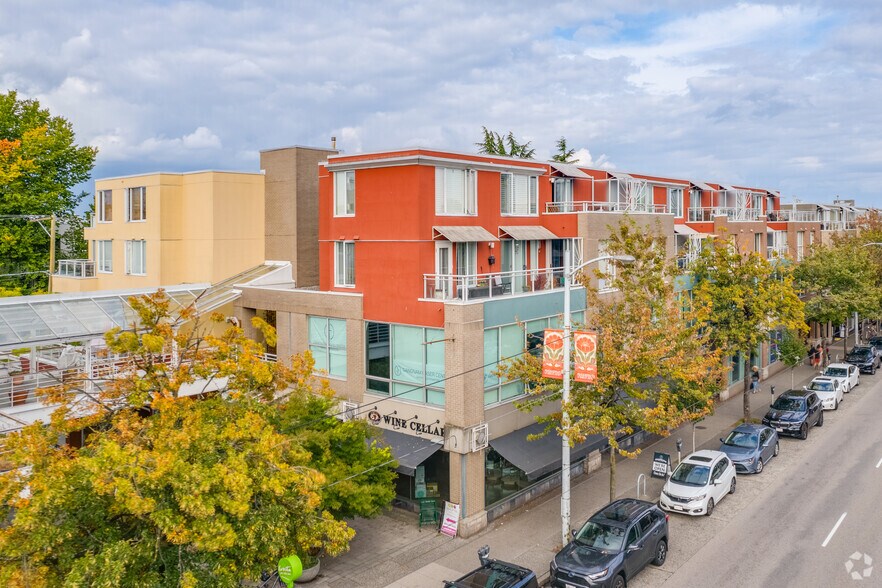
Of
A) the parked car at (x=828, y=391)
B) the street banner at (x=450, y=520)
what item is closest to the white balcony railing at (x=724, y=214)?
the parked car at (x=828, y=391)

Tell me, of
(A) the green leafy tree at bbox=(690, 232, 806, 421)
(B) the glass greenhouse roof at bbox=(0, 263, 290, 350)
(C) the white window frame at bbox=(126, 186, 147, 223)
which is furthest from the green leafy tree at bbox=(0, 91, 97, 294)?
(A) the green leafy tree at bbox=(690, 232, 806, 421)

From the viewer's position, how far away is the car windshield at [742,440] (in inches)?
1081

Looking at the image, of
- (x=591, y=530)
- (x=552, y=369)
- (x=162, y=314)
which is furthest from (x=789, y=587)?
(x=162, y=314)

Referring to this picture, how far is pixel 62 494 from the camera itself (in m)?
11.3

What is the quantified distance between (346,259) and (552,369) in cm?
1019

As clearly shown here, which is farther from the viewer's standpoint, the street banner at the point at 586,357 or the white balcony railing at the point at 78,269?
the white balcony railing at the point at 78,269

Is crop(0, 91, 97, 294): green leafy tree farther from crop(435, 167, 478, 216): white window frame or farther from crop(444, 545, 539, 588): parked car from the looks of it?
crop(444, 545, 539, 588): parked car

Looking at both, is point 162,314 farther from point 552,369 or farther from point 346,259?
point 346,259

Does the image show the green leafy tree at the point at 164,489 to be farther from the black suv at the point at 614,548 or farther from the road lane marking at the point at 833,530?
the road lane marking at the point at 833,530

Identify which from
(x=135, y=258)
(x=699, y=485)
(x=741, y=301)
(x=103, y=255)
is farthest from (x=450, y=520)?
(x=103, y=255)

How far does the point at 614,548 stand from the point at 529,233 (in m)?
14.2

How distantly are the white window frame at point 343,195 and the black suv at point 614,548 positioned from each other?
14329 mm

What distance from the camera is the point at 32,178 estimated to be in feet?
128

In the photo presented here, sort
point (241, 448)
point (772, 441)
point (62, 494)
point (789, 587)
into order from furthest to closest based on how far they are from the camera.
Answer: point (772, 441)
point (789, 587)
point (241, 448)
point (62, 494)
